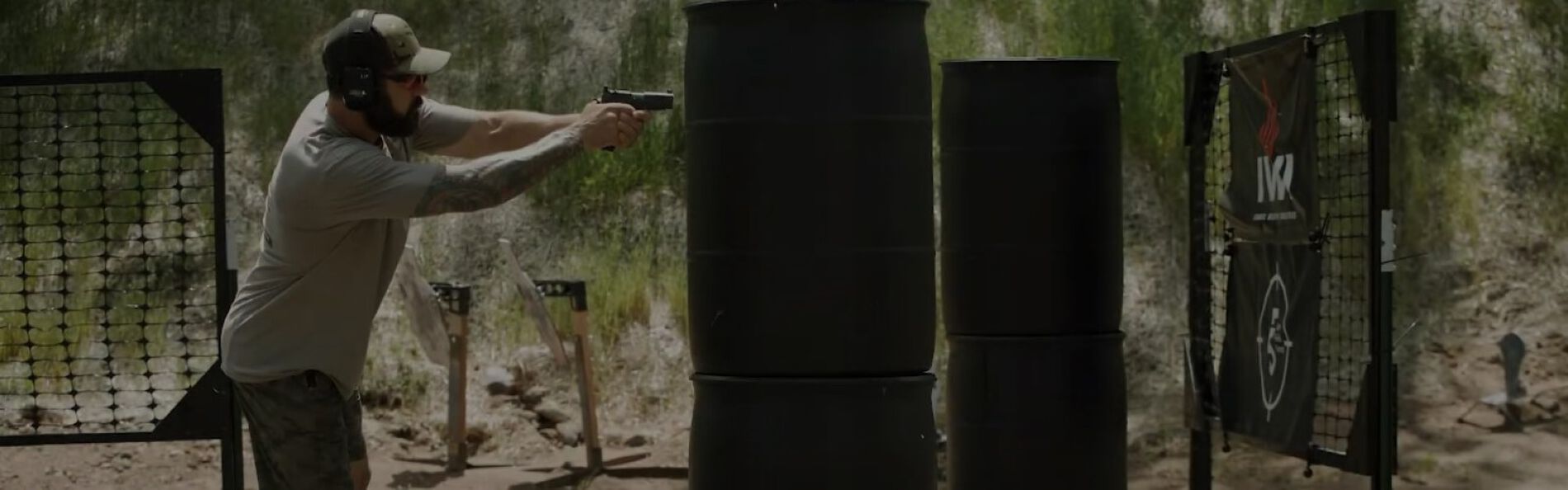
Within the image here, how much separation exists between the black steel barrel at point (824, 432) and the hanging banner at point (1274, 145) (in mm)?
2171

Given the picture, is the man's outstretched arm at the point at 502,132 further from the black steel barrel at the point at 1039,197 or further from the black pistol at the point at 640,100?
the black steel barrel at the point at 1039,197

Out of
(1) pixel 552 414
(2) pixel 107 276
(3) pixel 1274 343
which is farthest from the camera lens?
(2) pixel 107 276

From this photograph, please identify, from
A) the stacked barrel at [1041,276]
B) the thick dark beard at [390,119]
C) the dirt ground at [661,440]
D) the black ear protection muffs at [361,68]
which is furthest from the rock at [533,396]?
the black ear protection muffs at [361,68]

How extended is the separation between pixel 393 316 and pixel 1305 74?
19.7ft

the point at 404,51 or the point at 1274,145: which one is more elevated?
the point at 404,51

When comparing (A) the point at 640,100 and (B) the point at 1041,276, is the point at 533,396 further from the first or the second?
(A) the point at 640,100

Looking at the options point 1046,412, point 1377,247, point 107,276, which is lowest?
point 1046,412

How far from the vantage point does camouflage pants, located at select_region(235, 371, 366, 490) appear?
501cm

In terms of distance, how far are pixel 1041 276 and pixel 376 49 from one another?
2.97 m

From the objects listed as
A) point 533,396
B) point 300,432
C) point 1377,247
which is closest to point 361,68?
point 300,432

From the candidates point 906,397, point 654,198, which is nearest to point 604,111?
point 906,397

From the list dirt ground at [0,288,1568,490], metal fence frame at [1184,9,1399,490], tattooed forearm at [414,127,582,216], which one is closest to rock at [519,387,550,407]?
dirt ground at [0,288,1568,490]

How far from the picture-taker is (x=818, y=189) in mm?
5109

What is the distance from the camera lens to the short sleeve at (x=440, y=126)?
17.8 feet
